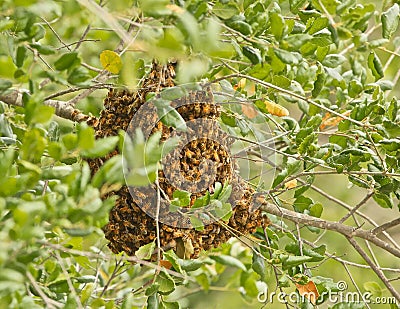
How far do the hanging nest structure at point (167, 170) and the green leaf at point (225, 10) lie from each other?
6.1 inches

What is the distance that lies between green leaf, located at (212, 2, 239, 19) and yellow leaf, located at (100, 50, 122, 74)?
0.15m

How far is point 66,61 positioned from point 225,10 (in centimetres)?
24

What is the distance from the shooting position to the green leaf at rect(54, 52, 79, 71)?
2.39 ft

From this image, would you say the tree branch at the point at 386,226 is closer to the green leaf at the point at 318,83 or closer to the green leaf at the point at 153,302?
the green leaf at the point at 318,83

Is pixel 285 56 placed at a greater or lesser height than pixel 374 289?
greater

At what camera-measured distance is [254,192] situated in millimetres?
1161

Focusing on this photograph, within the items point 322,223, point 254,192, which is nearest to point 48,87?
point 254,192

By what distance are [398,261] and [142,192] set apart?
7.97 feet

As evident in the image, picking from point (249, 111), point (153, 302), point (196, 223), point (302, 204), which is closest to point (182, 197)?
point (196, 223)

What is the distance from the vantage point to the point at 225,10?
0.87 m

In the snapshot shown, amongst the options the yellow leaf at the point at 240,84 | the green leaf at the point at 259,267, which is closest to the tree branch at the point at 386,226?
the green leaf at the point at 259,267

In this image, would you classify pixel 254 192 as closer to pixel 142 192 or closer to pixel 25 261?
pixel 142 192

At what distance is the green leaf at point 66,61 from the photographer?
729 mm

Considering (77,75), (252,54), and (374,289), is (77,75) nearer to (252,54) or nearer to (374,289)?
(252,54)
